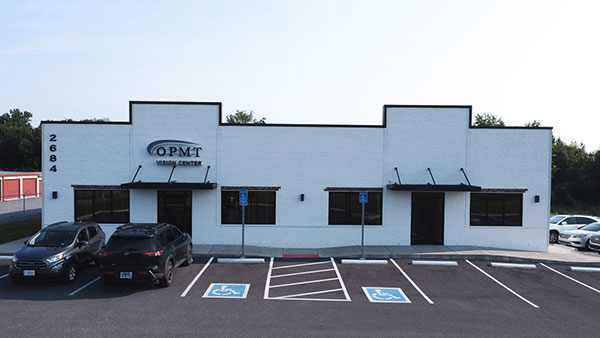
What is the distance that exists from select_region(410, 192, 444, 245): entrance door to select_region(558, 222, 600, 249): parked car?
7.32m

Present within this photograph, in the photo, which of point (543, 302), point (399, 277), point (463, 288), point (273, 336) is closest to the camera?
point (273, 336)

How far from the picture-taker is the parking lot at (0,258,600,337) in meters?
8.52

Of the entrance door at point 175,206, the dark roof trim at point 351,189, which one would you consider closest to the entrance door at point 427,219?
the dark roof trim at point 351,189

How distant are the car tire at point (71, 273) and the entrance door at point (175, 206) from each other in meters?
5.83

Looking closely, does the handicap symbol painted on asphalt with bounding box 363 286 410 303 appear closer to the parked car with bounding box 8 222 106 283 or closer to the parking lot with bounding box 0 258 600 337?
the parking lot with bounding box 0 258 600 337

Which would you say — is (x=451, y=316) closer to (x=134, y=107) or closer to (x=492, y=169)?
(x=492, y=169)

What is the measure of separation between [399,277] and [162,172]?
1099cm

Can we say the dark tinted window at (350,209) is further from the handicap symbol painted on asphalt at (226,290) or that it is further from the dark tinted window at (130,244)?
the dark tinted window at (130,244)

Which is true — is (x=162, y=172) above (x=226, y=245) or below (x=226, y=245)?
above

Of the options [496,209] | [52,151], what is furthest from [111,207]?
[496,209]

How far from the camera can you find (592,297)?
11484 millimetres

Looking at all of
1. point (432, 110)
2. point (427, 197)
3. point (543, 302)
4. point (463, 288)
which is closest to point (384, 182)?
point (427, 197)

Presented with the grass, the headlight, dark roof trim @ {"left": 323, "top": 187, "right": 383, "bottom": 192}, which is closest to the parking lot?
the headlight

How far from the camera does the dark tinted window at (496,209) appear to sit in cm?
1802
